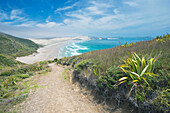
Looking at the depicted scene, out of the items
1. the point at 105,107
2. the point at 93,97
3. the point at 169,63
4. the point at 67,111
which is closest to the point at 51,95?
the point at 67,111

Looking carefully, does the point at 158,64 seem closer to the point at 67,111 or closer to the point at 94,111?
the point at 94,111

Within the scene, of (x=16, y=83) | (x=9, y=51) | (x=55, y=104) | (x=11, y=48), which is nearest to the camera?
(x=55, y=104)

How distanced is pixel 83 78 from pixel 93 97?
5.26 ft

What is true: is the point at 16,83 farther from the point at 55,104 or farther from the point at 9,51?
the point at 9,51

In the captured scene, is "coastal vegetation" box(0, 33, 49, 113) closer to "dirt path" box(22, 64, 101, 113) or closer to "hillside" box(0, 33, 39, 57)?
"dirt path" box(22, 64, 101, 113)

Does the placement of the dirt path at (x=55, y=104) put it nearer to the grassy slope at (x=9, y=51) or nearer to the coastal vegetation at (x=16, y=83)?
the coastal vegetation at (x=16, y=83)

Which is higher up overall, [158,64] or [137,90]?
[158,64]

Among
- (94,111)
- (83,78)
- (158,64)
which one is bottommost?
(94,111)

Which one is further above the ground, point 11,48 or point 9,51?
point 11,48

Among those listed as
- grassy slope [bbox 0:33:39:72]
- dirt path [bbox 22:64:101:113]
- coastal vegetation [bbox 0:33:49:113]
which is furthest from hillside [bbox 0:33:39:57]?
dirt path [bbox 22:64:101:113]

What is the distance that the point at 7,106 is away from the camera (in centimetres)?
364

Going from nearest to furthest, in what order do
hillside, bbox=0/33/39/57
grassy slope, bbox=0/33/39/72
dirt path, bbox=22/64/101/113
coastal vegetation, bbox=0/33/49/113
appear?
1. dirt path, bbox=22/64/101/113
2. coastal vegetation, bbox=0/33/49/113
3. grassy slope, bbox=0/33/39/72
4. hillside, bbox=0/33/39/57

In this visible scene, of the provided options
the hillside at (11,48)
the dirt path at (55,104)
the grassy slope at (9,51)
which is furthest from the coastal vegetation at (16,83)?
the hillside at (11,48)

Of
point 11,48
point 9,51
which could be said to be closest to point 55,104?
point 9,51
